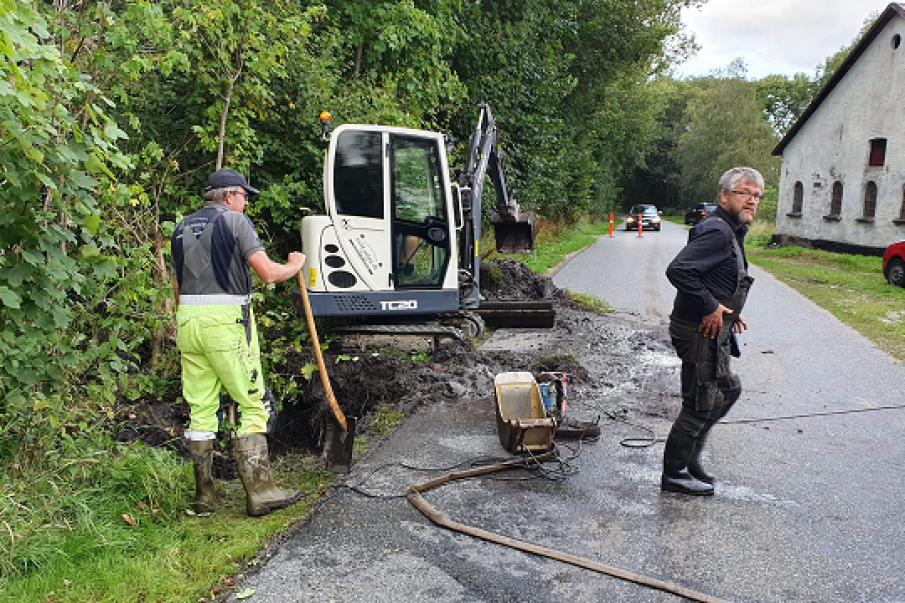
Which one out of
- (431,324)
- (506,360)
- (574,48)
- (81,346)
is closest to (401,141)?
(431,324)

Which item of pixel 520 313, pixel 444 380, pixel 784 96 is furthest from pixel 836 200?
pixel 784 96

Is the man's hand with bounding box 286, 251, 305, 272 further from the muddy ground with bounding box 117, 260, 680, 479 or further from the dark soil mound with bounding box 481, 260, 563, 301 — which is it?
the dark soil mound with bounding box 481, 260, 563, 301

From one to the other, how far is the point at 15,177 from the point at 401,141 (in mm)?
4767

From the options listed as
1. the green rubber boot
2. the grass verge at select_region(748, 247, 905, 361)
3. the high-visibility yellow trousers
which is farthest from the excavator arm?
the grass verge at select_region(748, 247, 905, 361)

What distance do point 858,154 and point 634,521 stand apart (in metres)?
24.6

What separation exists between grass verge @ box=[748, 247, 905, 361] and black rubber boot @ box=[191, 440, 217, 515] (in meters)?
8.39

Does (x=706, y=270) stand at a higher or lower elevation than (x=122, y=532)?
higher

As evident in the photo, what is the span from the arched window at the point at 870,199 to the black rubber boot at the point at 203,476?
24.7 m

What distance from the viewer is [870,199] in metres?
23.2

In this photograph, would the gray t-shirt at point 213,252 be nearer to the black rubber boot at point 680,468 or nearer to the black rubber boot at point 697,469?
the black rubber boot at point 680,468

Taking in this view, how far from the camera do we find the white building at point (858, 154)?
21875 mm

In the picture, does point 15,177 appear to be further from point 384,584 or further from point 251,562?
point 384,584

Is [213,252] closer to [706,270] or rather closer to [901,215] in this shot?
[706,270]

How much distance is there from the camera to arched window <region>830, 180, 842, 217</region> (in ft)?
82.0
